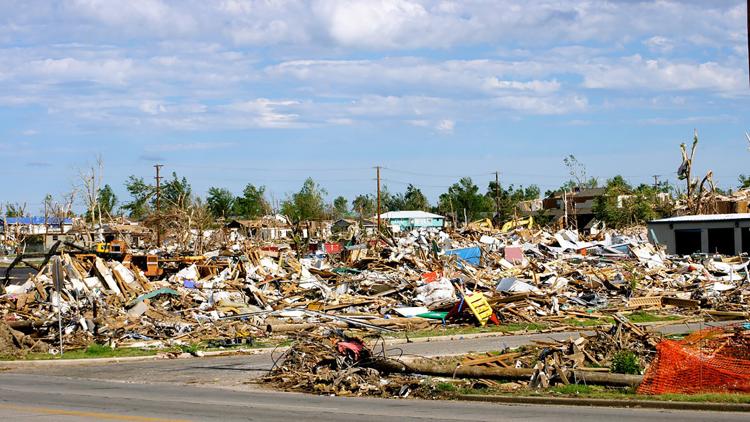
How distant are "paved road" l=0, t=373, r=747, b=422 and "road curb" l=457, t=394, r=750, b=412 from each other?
0.89 feet

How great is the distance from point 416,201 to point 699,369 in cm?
13812

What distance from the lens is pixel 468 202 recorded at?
12988cm

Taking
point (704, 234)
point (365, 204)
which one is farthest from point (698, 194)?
point (365, 204)

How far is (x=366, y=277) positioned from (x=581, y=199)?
291 feet

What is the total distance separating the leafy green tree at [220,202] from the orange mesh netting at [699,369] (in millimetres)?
125957

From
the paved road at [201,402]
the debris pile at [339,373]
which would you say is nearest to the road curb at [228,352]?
the paved road at [201,402]

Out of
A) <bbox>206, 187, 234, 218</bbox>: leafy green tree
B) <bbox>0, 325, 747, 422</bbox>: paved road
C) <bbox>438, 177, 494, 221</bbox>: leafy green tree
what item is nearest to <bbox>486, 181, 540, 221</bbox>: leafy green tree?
<bbox>438, 177, 494, 221</bbox>: leafy green tree

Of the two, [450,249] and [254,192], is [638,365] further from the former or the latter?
[254,192]

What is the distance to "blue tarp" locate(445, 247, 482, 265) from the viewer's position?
44.9m

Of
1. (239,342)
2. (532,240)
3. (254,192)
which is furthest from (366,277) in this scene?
(254,192)

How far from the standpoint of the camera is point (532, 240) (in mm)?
53125

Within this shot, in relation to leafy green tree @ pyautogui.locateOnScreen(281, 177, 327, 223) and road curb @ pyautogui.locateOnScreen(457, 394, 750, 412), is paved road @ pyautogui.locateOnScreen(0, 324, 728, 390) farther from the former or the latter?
leafy green tree @ pyautogui.locateOnScreen(281, 177, 327, 223)

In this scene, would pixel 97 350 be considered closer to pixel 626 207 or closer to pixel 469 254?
pixel 469 254

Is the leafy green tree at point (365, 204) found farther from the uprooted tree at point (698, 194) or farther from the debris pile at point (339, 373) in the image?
the debris pile at point (339, 373)
